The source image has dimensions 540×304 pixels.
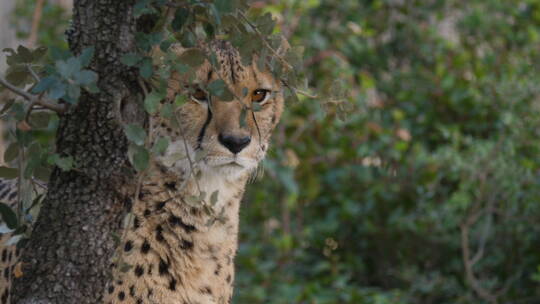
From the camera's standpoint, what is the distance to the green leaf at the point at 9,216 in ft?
6.82

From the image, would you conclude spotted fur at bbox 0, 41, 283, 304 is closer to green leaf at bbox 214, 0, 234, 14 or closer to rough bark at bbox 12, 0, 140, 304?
rough bark at bbox 12, 0, 140, 304

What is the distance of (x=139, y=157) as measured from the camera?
2020 mm

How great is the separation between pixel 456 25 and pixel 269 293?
296 cm

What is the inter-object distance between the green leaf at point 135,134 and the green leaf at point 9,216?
0.35m

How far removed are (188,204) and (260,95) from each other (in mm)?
534

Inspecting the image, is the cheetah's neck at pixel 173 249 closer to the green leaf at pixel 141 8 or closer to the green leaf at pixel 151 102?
the green leaf at pixel 151 102

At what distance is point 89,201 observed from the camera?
7.07 ft

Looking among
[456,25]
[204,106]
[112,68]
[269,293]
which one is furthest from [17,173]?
[456,25]

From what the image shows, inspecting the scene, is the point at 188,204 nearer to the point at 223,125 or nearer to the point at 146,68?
the point at 223,125

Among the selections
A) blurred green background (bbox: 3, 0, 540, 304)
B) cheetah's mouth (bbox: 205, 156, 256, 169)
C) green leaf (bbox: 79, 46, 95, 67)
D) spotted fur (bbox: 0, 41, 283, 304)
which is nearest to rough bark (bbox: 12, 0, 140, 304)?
green leaf (bbox: 79, 46, 95, 67)

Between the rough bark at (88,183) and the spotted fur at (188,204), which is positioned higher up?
the rough bark at (88,183)

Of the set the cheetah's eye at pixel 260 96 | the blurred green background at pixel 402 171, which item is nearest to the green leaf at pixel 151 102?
the cheetah's eye at pixel 260 96

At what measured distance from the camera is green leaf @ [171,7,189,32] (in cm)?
207

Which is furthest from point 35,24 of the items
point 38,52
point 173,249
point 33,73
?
point 33,73
